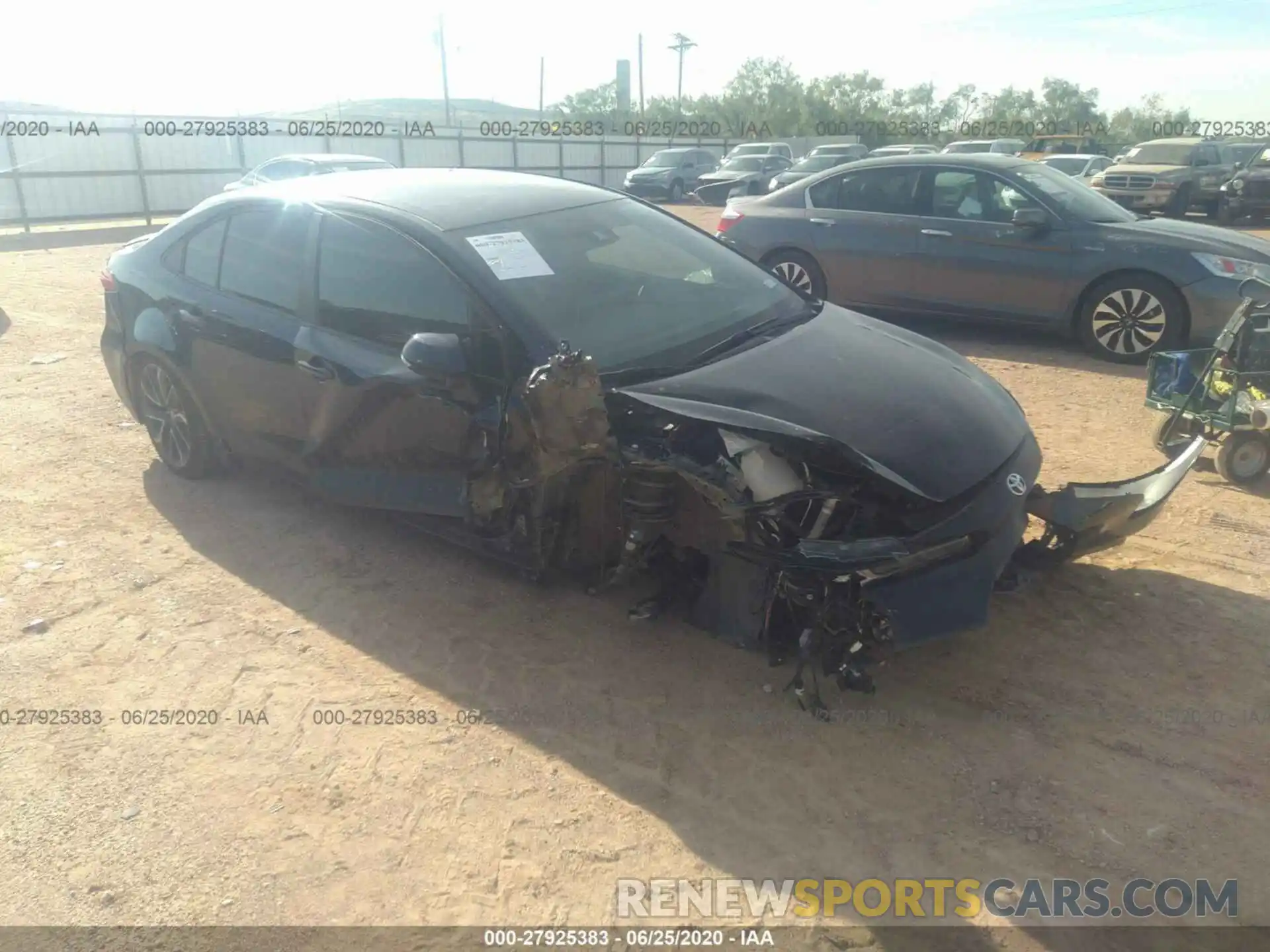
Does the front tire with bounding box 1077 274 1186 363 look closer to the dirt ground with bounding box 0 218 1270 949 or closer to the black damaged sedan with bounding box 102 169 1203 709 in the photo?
the dirt ground with bounding box 0 218 1270 949

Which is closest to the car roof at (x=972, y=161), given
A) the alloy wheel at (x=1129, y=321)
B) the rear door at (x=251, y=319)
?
the alloy wheel at (x=1129, y=321)

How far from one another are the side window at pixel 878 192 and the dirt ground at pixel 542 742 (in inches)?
177

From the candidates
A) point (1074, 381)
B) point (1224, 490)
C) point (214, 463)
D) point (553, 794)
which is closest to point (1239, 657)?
point (1224, 490)

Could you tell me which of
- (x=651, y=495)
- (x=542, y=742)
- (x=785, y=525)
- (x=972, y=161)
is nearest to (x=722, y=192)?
(x=972, y=161)

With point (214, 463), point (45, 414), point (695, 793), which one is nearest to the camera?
point (695, 793)

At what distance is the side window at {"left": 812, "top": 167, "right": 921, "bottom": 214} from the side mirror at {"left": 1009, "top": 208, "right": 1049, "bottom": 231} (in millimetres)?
939

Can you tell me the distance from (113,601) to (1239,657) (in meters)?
4.45

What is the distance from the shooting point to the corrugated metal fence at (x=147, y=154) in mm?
19547

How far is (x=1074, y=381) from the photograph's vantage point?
6.82 metres

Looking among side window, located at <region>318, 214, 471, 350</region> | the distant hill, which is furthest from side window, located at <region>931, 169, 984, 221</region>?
the distant hill

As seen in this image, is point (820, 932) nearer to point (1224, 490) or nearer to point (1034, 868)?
point (1034, 868)

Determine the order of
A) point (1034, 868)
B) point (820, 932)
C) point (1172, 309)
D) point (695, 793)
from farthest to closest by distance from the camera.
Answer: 1. point (1172, 309)
2. point (695, 793)
3. point (1034, 868)
4. point (820, 932)

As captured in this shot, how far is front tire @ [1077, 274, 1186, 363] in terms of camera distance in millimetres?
7027

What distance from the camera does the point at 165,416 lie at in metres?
5.16
